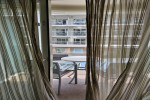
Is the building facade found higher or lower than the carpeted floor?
higher

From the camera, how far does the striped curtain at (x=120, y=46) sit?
4.48 feet

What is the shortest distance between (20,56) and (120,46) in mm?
896

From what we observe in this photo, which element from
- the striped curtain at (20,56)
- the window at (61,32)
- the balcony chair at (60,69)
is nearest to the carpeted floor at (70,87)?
the balcony chair at (60,69)

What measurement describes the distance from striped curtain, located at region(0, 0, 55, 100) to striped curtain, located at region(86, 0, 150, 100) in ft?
1.55

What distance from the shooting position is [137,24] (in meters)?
1.37

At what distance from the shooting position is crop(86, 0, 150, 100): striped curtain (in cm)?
137

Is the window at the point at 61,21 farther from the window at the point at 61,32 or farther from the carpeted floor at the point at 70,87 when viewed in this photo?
the carpeted floor at the point at 70,87

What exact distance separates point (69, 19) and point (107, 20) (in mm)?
911

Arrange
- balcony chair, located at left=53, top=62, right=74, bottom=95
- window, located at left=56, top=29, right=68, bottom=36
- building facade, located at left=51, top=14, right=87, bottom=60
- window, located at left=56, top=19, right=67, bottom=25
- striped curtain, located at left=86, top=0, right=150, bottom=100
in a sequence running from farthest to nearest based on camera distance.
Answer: balcony chair, located at left=53, top=62, right=74, bottom=95
window, located at left=56, top=29, right=68, bottom=36
window, located at left=56, top=19, right=67, bottom=25
building facade, located at left=51, top=14, right=87, bottom=60
striped curtain, located at left=86, top=0, right=150, bottom=100

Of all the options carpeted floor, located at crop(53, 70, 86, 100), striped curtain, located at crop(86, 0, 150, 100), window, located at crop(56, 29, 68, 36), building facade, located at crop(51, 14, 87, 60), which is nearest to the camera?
striped curtain, located at crop(86, 0, 150, 100)

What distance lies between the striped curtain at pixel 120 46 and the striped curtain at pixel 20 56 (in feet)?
1.55

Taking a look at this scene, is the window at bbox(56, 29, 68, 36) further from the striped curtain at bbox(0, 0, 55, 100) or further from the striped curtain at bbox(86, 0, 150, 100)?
the striped curtain at bbox(86, 0, 150, 100)

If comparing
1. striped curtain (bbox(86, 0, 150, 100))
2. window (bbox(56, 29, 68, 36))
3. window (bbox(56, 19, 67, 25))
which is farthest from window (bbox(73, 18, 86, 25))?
striped curtain (bbox(86, 0, 150, 100))

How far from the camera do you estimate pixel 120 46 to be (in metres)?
1.45
